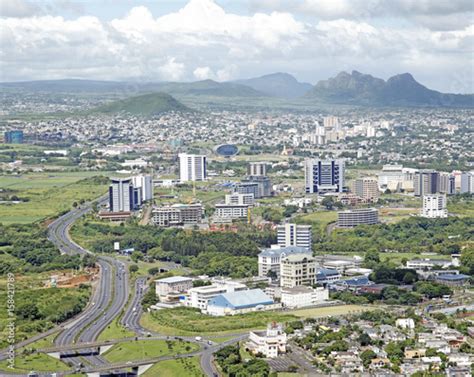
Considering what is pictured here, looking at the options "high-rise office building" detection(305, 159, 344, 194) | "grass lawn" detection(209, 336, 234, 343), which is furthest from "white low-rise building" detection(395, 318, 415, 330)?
"high-rise office building" detection(305, 159, 344, 194)

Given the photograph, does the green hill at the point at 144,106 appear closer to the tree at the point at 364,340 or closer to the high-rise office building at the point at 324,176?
the high-rise office building at the point at 324,176

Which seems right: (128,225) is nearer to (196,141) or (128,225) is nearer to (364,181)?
(364,181)

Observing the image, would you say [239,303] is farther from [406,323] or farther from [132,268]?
[132,268]

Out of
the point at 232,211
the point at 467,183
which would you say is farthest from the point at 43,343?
the point at 467,183

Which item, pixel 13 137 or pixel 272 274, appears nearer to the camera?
pixel 272 274

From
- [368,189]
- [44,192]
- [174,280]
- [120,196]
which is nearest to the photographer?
[174,280]

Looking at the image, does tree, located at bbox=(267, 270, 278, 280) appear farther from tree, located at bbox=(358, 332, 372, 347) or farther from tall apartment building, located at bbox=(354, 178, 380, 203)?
tall apartment building, located at bbox=(354, 178, 380, 203)


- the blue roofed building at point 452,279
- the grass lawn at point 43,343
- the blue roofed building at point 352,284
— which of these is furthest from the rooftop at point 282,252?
the grass lawn at point 43,343

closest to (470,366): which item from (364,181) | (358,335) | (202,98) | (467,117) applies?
(358,335)
